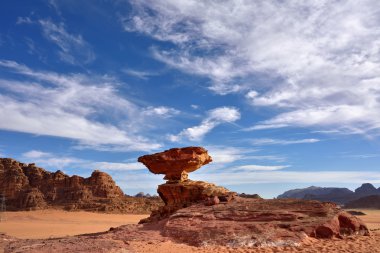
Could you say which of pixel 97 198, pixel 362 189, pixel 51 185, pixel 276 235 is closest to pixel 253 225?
pixel 276 235

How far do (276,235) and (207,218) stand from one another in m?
3.39

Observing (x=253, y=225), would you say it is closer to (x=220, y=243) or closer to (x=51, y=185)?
(x=220, y=243)

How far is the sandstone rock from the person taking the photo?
21.9 metres

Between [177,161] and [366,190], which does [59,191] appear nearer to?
[177,161]

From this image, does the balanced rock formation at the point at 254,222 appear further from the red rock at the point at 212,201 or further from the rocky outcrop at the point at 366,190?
the rocky outcrop at the point at 366,190

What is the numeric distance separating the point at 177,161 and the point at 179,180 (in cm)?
119

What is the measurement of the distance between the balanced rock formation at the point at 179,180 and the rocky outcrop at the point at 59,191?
107 feet

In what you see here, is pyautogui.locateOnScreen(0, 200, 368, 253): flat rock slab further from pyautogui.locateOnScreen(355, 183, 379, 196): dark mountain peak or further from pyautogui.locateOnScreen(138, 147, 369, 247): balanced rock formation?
pyautogui.locateOnScreen(355, 183, 379, 196): dark mountain peak

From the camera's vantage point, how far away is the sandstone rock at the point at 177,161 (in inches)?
861

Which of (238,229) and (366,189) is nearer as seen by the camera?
(238,229)

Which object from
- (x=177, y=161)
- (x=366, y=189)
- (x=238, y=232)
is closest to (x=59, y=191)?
(x=177, y=161)

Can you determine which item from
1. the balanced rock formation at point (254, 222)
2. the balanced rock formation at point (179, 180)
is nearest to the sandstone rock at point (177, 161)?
the balanced rock formation at point (179, 180)

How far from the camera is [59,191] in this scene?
192 ft

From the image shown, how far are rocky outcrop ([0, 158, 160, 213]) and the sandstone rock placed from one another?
1284 inches
